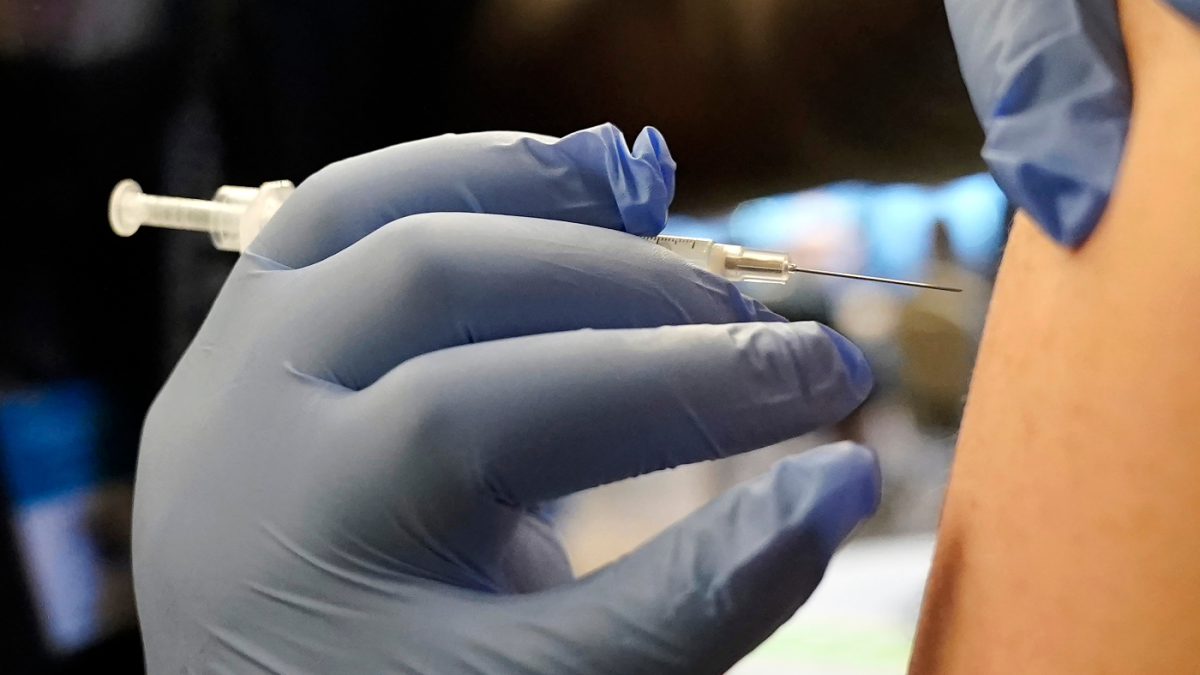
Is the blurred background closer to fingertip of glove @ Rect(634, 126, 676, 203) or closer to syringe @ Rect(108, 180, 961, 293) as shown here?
syringe @ Rect(108, 180, 961, 293)

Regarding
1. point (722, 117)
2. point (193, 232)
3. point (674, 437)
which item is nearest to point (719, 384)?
point (674, 437)

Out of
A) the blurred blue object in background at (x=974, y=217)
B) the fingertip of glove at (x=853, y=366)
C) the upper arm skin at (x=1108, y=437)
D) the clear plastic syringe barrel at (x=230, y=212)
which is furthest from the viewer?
the blurred blue object in background at (x=974, y=217)

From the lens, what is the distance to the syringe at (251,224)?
0.76 metres

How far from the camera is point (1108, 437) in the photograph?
47cm

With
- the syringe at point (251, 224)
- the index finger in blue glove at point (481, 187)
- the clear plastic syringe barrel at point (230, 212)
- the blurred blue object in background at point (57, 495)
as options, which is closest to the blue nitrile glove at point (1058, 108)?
the syringe at point (251, 224)

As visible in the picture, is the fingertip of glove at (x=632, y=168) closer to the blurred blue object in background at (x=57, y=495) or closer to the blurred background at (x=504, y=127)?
the blurred background at (x=504, y=127)

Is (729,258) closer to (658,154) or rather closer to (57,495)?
(658,154)

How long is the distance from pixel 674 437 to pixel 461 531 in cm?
19

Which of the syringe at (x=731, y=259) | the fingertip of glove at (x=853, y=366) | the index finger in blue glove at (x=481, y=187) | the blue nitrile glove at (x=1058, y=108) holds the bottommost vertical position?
the fingertip of glove at (x=853, y=366)

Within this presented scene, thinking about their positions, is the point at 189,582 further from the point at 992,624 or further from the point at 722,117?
the point at 722,117

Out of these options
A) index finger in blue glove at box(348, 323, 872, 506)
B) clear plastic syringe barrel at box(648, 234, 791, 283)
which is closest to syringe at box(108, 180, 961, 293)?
clear plastic syringe barrel at box(648, 234, 791, 283)

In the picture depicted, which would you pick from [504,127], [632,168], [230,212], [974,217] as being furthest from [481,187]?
[974,217]

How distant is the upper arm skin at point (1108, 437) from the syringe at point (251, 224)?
0.21 metres

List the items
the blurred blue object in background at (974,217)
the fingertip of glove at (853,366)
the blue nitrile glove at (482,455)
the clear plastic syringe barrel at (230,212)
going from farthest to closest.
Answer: the blurred blue object in background at (974,217), the clear plastic syringe barrel at (230,212), the fingertip of glove at (853,366), the blue nitrile glove at (482,455)
